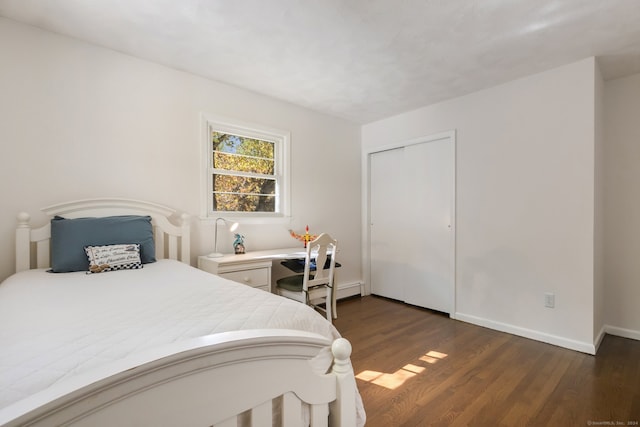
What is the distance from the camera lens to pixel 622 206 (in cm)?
285

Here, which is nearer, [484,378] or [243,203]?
[484,378]

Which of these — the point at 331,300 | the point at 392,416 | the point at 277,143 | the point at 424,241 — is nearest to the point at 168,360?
the point at 392,416

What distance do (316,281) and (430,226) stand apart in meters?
1.60

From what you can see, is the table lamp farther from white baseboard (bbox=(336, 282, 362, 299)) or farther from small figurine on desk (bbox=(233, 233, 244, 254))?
white baseboard (bbox=(336, 282, 362, 299))

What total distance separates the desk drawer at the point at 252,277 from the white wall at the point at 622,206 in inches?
128

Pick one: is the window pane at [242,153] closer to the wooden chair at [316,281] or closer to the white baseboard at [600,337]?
the wooden chair at [316,281]

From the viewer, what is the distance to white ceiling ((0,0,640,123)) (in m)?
1.88

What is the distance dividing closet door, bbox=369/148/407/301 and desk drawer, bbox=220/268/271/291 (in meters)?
1.88

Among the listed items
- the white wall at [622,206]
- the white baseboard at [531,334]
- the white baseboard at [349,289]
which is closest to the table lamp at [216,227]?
the white baseboard at [349,289]

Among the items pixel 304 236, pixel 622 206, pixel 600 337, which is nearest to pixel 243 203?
pixel 304 236

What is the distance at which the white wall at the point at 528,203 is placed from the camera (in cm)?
250

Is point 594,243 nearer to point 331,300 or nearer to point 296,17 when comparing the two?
point 331,300

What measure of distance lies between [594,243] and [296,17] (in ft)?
9.38

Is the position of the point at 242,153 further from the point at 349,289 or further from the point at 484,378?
the point at 484,378
